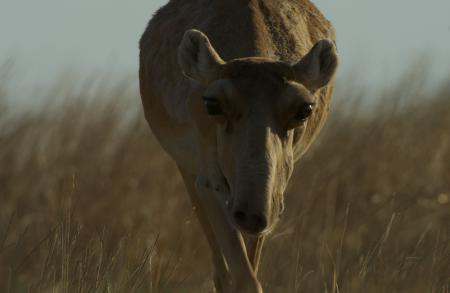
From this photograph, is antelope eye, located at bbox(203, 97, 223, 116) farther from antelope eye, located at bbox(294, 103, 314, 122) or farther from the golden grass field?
the golden grass field

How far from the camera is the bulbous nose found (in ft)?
22.8

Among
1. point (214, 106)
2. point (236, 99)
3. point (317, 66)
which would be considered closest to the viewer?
point (236, 99)

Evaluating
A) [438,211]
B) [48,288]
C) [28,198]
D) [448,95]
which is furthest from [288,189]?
[48,288]

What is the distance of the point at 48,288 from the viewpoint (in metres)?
7.75

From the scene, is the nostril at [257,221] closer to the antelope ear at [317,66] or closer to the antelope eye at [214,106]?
the antelope eye at [214,106]

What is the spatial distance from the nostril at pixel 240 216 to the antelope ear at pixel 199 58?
1419 mm

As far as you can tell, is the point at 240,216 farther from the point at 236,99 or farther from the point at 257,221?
the point at 236,99

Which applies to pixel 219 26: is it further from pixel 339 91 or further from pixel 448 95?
pixel 448 95

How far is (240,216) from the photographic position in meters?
7.01

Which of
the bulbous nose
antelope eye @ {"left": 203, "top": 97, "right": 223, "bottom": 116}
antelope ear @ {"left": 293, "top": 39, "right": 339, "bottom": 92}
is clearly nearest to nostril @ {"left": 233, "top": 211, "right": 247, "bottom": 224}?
the bulbous nose

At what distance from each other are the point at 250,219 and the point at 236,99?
0.90 m

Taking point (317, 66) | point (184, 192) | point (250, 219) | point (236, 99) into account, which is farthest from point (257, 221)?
point (184, 192)

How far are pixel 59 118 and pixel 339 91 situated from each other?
3490mm

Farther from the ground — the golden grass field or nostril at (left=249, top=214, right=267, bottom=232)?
nostril at (left=249, top=214, right=267, bottom=232)
